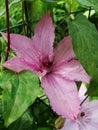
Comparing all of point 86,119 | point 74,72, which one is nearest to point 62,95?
point 74,72

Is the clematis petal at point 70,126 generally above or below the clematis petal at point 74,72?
below

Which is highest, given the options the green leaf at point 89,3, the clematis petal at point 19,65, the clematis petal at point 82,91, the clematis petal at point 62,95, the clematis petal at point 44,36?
the green leaf at point 89,3

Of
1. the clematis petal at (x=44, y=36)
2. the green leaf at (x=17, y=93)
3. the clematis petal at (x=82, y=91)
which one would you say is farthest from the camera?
the clematis petal at (x=82, y=91)

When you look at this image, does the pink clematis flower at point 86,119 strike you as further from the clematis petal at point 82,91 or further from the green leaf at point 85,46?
the green leaf at point 85,46

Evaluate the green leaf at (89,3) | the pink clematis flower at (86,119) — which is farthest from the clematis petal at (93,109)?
the green leaf at (89,3)

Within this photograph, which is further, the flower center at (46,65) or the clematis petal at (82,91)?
the clematis petal at (82,91)

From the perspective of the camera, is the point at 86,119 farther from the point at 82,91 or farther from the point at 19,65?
the point at 19,65
